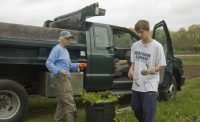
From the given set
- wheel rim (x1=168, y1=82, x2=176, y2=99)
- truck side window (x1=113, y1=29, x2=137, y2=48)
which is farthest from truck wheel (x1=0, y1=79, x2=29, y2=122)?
wheel rim (x1=168, y1=82, x2=176, y2=99)

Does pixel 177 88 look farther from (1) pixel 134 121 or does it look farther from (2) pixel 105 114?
(2) pixel 105 114

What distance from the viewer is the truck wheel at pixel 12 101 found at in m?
4.65

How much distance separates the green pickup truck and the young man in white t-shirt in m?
1.93

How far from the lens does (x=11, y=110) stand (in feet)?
15.7

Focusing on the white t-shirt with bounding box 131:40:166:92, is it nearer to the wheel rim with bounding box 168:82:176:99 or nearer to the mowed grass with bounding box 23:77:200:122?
the mowed grass with bounding box 23:77:200:122

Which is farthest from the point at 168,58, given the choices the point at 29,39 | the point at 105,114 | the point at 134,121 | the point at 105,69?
the point at 29,39

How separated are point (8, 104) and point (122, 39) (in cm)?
362

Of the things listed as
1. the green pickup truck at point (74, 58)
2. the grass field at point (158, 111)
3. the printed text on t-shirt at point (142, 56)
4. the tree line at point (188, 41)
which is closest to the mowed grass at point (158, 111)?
the grass field at point (158, 111)

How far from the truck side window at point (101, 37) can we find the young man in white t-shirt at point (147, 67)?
243cm

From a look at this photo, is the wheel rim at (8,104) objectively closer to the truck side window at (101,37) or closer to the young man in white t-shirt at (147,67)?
the truck side window at (101,37)

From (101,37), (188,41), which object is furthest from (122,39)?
(188,41)

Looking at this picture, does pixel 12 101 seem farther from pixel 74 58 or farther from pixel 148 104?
pixel 148 104

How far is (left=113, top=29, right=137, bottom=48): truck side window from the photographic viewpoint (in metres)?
6.98

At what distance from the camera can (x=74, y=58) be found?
221 inches
